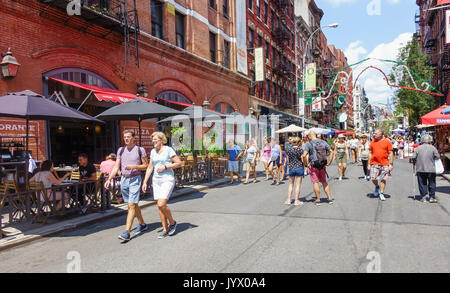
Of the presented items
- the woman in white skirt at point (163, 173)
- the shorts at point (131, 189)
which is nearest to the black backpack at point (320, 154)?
the woman in white skirt at point (163, 173)

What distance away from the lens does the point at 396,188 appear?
34.2ft

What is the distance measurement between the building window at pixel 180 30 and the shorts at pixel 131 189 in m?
14.1

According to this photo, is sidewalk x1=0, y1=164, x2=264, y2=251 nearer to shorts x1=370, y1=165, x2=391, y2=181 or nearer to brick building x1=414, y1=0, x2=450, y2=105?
shorts x1=370, y1=165, x2=391, y2=181

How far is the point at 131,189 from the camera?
220 inches

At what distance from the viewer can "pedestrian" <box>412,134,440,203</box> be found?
7.98m

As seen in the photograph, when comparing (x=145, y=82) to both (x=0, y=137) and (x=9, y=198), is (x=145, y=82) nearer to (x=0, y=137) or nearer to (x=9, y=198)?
(x=0, y=137)

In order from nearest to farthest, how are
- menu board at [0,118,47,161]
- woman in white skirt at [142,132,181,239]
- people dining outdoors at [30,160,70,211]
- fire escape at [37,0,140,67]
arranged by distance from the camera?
woman in white skirt at [142,132,181,239] → people dining outdoors at [30,160,70,211] → menu board at [0,118,47,161] → fire escape at [37,0,140,67]

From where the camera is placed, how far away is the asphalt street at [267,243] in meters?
4.15

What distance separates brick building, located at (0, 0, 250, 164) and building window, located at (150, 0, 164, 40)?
5 cm

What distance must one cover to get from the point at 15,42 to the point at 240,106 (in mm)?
17197

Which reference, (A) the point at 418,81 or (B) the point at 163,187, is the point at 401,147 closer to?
(A) the point at 418,81

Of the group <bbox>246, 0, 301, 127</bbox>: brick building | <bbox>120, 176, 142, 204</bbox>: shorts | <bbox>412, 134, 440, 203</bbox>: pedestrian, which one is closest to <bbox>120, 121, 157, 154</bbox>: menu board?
<bbox>120, 176, 142, 204</bbox>: shorts

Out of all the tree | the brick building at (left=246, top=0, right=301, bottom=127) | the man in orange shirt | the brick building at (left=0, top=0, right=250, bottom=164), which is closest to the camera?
the man in orange shirt

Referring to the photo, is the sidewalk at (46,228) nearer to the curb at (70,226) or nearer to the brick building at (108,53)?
the curb at (70,226)
